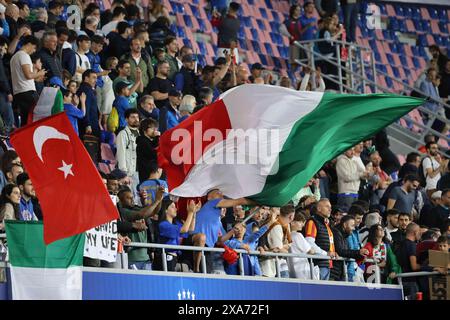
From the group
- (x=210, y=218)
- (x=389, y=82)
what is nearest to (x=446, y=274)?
(x=210, y=218)

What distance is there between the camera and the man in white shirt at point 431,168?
2280 centimetres

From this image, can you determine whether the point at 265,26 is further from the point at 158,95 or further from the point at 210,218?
the point at 210,218

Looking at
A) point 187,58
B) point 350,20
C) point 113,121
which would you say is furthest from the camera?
point 350,20

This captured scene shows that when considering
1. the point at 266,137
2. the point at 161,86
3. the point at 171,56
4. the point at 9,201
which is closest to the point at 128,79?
the point at 161,86

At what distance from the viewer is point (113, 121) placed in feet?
62.5

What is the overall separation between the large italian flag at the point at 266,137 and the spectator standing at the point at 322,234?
158cm

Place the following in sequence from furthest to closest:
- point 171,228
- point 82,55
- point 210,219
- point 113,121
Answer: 1. point 82,55
2. point 113,121
3. point 210,219
4. point 171,228

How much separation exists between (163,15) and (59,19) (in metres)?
3.05

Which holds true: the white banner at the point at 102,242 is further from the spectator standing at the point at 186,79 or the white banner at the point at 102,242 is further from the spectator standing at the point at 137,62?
the spectator standing at the point at 186,79

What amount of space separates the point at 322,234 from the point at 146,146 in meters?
2.30

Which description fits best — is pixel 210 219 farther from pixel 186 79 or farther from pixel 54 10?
pixel 54 10

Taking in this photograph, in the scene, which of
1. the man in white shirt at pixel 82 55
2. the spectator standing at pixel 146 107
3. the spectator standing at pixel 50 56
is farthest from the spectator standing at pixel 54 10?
the spectator standing at pixel 146 107
